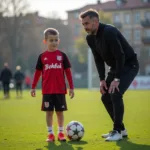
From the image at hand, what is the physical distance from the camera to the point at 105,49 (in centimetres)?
778

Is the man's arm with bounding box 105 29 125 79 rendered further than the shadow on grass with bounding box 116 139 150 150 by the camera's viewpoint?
Yes

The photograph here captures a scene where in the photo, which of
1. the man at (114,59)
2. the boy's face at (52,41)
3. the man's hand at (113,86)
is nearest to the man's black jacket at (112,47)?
the man at (114,59)

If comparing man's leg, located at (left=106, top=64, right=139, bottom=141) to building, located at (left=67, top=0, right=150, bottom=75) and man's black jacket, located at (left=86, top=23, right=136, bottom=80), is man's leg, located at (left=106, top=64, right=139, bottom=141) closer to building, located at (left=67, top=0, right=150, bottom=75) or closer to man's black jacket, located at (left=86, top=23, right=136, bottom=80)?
man's black jacket, located at (left=86, top=23, right=136, bottom=80)

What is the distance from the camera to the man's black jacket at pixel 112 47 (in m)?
7.62

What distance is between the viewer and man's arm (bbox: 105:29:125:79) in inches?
299

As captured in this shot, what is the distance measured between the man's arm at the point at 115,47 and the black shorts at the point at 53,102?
1203mm

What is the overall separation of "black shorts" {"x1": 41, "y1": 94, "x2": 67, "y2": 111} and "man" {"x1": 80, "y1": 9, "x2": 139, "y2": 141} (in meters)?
0.76

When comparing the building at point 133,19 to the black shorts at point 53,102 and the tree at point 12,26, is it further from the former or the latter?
the black shorts at point 53,102

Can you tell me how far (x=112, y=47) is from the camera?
25.1 feet

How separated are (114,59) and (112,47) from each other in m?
0.36

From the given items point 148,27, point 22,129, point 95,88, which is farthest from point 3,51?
point 22,129

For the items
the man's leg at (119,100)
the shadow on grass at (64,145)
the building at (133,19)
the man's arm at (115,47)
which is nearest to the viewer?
the shadow on grass at (64,145)

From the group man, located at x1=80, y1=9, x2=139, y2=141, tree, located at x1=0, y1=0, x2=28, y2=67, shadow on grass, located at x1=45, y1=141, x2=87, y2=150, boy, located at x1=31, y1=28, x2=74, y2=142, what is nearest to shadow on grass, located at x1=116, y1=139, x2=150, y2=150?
man, located at x1=80, y1=9, x2=139, y2=141

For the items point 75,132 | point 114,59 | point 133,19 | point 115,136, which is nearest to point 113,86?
point 114,59
